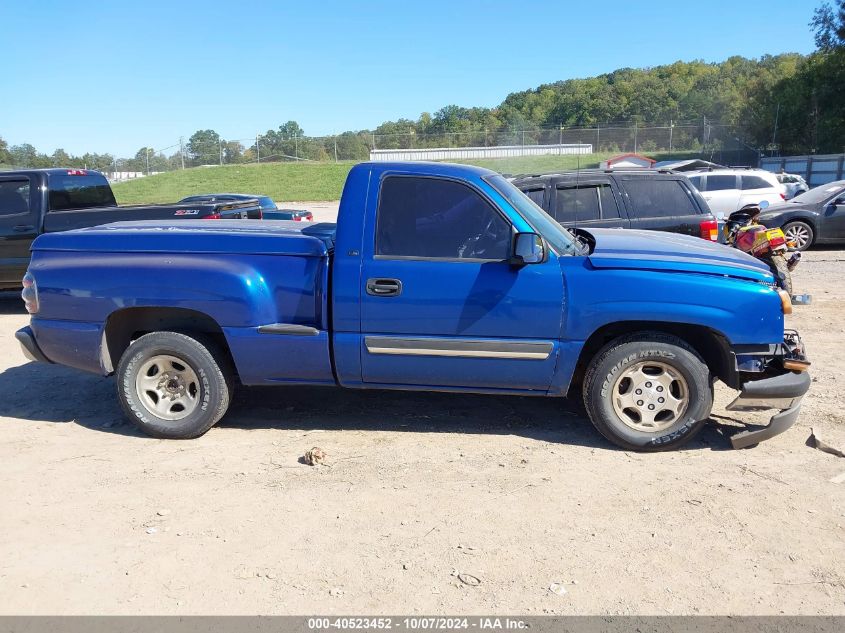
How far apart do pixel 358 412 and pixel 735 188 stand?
15.0 m

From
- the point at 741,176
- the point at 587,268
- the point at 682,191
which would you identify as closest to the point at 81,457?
Answer: the point at 587,268

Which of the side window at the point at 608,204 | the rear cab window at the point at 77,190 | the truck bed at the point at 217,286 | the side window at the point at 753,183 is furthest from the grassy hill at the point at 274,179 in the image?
the truck bed at the point at 217,286

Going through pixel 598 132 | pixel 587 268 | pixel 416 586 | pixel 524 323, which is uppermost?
pixel 598 132

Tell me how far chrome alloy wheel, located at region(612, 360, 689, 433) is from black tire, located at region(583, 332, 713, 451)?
0.04 ft

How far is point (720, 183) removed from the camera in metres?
17.7

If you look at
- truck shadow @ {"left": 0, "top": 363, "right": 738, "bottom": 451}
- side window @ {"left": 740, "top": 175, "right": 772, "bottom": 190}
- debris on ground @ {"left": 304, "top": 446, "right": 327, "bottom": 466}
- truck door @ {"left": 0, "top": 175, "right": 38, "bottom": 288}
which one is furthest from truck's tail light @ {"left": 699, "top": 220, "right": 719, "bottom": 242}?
side window @ {"left": 740, "top": 175, "right": 772, "bottom": 190}

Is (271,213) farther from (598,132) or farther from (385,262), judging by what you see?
(598,132)

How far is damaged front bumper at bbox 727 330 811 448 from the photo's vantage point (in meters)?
4.52

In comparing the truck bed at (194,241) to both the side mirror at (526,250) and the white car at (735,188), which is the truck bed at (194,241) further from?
the white car at (735,188)

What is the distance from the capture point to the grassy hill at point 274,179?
43.7 metres

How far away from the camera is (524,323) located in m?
4.58

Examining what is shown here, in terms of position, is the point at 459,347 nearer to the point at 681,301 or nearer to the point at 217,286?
the point at 681,301

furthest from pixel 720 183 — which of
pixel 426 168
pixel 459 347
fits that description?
pixel 459 347

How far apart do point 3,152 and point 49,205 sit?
5922 cm
